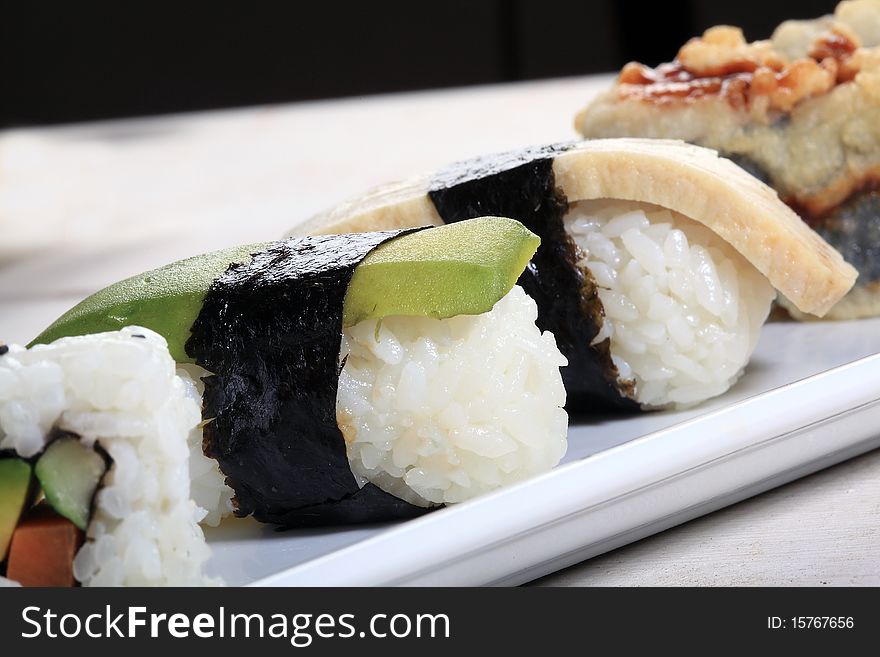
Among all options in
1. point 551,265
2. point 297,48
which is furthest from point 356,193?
point 297,48

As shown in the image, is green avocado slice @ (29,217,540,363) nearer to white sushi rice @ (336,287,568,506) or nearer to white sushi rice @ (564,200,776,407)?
white sushi rice @ (336,287,568,506)

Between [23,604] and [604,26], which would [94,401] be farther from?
[604,26]

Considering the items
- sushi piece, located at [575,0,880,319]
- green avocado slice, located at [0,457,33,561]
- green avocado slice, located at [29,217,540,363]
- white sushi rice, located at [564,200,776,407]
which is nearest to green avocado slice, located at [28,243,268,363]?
green avocado slice, located at [29,217,540,363]

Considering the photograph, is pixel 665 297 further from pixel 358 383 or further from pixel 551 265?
pixel 358 383

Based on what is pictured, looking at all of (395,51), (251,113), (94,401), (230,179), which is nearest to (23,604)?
(94,401)

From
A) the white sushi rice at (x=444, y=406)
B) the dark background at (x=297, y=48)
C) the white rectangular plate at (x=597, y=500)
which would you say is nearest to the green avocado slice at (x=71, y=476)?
the white rectangular plate at (x=597, y=500)

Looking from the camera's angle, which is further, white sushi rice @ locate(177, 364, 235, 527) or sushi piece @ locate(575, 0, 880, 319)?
sushi piece @ locate(575, 0, 880, 319)

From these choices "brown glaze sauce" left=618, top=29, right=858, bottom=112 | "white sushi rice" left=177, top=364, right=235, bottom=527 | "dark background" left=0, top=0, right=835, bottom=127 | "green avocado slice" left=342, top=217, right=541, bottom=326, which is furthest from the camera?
"dark background" left=0, top=0, right=835, bottom=127
